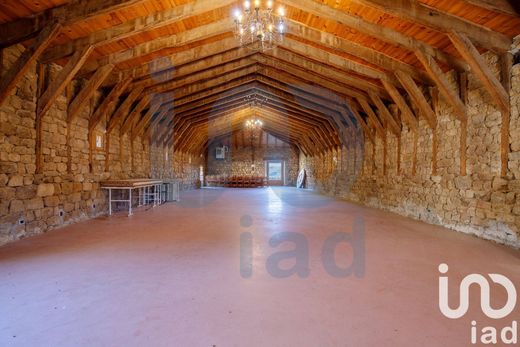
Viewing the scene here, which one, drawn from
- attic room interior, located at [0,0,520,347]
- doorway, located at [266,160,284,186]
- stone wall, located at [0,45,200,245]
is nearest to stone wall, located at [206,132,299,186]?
doorway, located at [266,160,284,186]

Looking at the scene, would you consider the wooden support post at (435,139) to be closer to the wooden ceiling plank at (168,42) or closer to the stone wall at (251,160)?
the wooden ceiling plank at (168,42)

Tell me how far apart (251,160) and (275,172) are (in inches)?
75.7

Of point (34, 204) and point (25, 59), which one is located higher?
point (25, 59)

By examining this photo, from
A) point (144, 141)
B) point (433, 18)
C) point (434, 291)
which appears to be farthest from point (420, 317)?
point (144, 141)

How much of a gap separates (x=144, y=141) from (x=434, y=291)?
818 centimetres

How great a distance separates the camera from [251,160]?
744 inches

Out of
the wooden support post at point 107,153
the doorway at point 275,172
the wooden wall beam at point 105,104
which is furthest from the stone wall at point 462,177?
the doorway at point 275,172

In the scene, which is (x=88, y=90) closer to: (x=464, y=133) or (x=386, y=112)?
(x=386, y=112)

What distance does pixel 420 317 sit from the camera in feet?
6.29

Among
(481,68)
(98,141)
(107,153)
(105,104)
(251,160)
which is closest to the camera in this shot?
(481,68)

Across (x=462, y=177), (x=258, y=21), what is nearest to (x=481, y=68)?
(x=462, y=177)

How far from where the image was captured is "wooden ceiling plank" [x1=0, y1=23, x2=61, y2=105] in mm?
3611

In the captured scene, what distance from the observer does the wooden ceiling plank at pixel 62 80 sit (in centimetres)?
425

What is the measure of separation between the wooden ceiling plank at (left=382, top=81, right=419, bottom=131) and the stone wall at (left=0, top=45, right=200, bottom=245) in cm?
630
